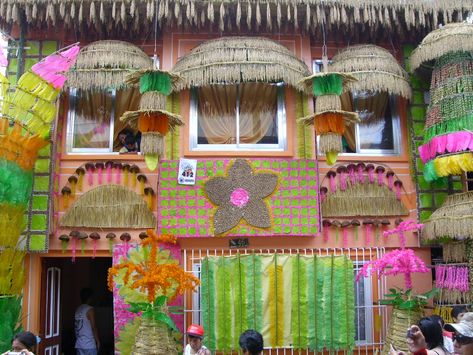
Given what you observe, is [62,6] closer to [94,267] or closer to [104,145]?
[104,145]

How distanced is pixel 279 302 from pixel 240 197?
60.8 inches

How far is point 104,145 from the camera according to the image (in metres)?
8.48

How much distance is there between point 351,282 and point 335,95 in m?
2.50

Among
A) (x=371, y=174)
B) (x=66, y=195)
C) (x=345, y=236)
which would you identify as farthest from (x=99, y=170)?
(x=371, y=174)

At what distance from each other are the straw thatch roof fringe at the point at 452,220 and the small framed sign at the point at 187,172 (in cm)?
332

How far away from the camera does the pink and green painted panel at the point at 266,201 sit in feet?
26.0

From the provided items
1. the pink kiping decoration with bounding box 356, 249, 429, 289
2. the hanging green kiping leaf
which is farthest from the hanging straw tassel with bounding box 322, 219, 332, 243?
the hanging green kiping leaf

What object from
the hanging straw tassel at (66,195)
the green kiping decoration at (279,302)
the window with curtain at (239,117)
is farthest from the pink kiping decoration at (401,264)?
the hanging straw tassel at (66,195)

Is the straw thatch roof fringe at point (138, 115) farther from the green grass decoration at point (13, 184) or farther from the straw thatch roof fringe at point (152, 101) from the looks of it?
the green grass decoration at point (13, 184)

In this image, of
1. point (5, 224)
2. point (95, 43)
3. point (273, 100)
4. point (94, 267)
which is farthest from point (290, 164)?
point (94, 267)

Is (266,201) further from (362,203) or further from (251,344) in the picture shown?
(251,344)

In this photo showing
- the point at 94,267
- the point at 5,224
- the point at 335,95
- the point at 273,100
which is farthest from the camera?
the point at 94,267

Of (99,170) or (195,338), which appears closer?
(195,338)

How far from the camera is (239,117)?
8.55 meters
